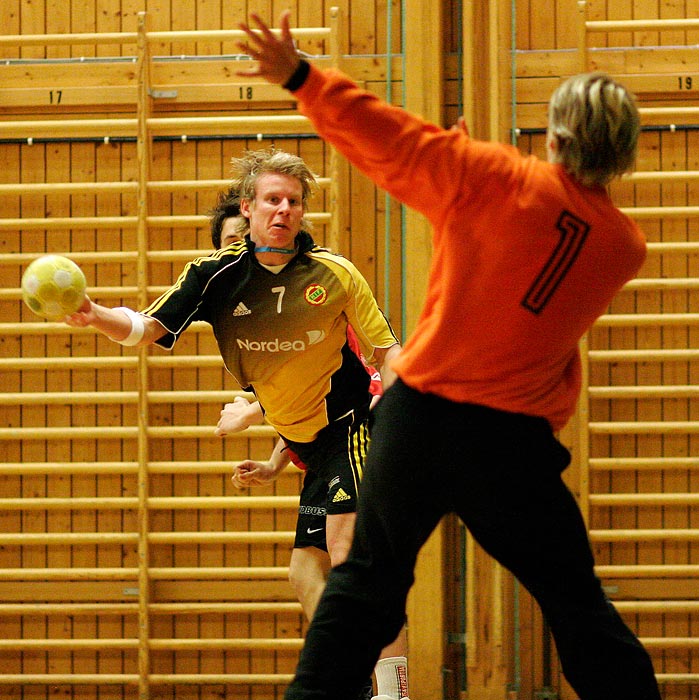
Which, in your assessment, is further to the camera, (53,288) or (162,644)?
(162,644)

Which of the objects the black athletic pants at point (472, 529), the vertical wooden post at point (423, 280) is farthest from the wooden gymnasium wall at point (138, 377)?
the black athletic pants at point (472, 529)

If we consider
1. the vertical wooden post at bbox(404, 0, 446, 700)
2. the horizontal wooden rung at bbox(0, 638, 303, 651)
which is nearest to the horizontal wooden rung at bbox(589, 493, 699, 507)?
the vertical wooden post at bbox(404, 0, 446, 700)

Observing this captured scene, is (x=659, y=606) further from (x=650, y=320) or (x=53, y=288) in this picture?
(x=53, y=288)

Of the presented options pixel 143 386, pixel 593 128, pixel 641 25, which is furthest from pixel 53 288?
Answer: pixel 641 25

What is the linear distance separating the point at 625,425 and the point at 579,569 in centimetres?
299

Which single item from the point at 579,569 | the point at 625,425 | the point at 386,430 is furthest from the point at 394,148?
the point at 625,425

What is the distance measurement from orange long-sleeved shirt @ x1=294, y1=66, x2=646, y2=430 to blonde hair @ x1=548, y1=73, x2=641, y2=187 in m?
0.04

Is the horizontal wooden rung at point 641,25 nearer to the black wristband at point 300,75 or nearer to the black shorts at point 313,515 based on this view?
the black shorts at point 313,515

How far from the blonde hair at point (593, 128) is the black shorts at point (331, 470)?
1.60 m

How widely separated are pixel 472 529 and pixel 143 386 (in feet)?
10.4

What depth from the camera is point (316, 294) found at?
10.8 ft

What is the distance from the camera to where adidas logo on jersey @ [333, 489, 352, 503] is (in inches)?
127

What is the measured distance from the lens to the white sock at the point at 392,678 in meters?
3.12

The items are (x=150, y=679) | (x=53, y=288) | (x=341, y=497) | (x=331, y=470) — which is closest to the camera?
(x=53, y=288)
